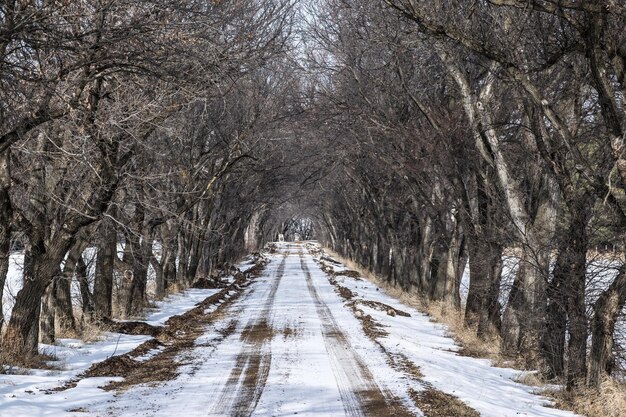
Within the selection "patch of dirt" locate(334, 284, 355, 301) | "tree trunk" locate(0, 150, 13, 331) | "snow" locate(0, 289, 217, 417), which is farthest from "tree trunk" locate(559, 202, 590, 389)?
"patch of dirt" locate(334, 284, 355, 301)

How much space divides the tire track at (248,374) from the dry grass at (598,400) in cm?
400

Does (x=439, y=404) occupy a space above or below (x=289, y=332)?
above

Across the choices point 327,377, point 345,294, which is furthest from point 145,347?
point 345,294

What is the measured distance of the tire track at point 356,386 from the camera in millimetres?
7609

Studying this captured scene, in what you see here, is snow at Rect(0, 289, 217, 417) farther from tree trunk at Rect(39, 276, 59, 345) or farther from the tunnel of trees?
the tunnel of trees

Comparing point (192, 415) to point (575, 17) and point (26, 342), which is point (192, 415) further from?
point (575, 17)

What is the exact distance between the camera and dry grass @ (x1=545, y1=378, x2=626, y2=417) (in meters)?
7.66

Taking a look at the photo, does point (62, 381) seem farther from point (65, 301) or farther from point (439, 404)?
point (65, 301)

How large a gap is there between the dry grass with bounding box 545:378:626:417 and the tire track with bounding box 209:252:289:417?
4.00 m

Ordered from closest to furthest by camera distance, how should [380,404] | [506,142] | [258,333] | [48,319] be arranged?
[380,404] → [48,319] → [258,333] → [506,142]

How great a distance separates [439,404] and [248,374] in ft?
10.1

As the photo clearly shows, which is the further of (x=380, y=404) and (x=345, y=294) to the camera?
(x=345, y=294)

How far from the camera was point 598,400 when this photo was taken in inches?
315

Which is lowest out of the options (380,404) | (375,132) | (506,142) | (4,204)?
(380,404)
